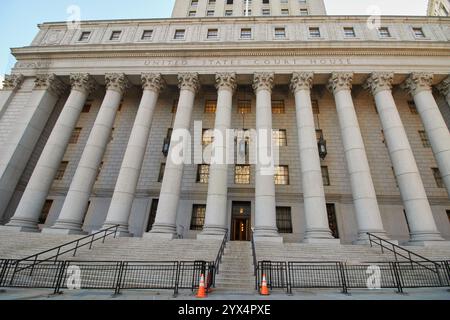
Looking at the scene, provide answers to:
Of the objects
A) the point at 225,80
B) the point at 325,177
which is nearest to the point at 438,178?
the point at 325,177

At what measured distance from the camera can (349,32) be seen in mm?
22906

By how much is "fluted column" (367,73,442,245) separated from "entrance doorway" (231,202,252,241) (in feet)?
37.7

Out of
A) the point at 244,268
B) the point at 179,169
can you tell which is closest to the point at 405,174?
the point at 244,268

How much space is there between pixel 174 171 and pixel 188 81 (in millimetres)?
8638

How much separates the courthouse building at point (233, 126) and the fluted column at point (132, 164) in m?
0.10

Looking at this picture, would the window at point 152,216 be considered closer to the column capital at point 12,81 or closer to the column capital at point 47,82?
the column capital at point 47,82

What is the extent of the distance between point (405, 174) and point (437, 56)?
12.7 m

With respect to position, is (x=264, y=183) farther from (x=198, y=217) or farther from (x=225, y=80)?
(x=225, y=80)

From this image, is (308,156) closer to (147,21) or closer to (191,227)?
(191,227)

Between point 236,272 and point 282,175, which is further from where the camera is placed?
point 282,175

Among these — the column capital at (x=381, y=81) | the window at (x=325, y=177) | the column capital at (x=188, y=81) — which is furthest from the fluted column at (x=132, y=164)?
the column capital at (x=381, y=81)

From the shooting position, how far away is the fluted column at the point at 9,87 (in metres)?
20.9

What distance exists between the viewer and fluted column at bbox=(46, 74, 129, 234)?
1627 centimetres
